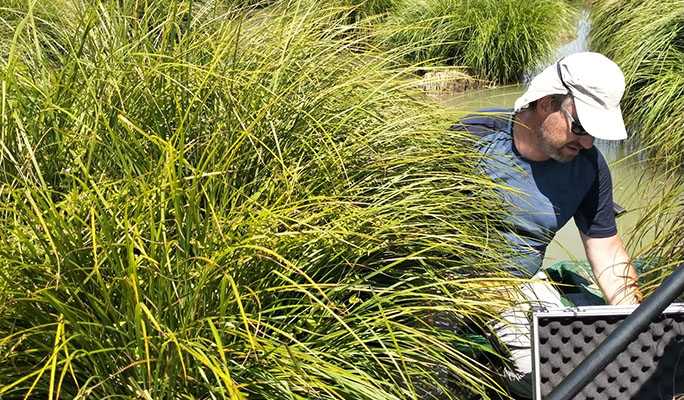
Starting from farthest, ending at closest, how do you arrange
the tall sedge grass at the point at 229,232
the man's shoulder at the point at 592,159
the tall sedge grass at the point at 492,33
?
the tall sedge grass at the point at 492,33 → the man's shoulder at the point at 592,159 → the tall sedge grass at the point at 229,232

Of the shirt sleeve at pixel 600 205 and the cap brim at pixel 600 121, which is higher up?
the cap brim at pixel 600 121

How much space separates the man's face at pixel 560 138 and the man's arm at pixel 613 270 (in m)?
0.33

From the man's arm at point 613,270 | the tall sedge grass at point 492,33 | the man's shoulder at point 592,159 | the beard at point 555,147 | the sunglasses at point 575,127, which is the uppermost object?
the sunglasses at point 575,127

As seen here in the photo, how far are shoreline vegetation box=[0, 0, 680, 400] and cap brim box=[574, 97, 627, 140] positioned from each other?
34cm

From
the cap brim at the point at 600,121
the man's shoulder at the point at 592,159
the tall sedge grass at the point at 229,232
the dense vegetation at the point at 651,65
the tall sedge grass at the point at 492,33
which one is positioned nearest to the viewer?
the tall sedge grass at the point at 229,232

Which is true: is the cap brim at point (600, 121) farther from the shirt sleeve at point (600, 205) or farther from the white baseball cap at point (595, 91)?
the shirt sleeve at point (600, 205)

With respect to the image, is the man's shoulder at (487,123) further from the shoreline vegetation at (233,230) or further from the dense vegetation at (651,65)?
the dense vegetation at (651,65)

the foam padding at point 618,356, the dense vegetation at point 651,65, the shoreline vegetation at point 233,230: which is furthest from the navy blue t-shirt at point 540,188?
the dense vegetation at point 651,65

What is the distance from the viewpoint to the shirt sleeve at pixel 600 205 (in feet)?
8.31

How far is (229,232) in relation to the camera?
163cm

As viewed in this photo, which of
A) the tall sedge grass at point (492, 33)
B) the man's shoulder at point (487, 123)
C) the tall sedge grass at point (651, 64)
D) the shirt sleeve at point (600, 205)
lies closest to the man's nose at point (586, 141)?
the shirt sleeve at point (600, 205)

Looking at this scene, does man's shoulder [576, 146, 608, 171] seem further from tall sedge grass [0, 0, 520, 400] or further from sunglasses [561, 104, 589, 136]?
tall sedge grass [0, 0, 520, 400]

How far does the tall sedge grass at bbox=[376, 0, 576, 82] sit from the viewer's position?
7.95m

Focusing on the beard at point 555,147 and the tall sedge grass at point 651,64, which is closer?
the beard at point 555,147
